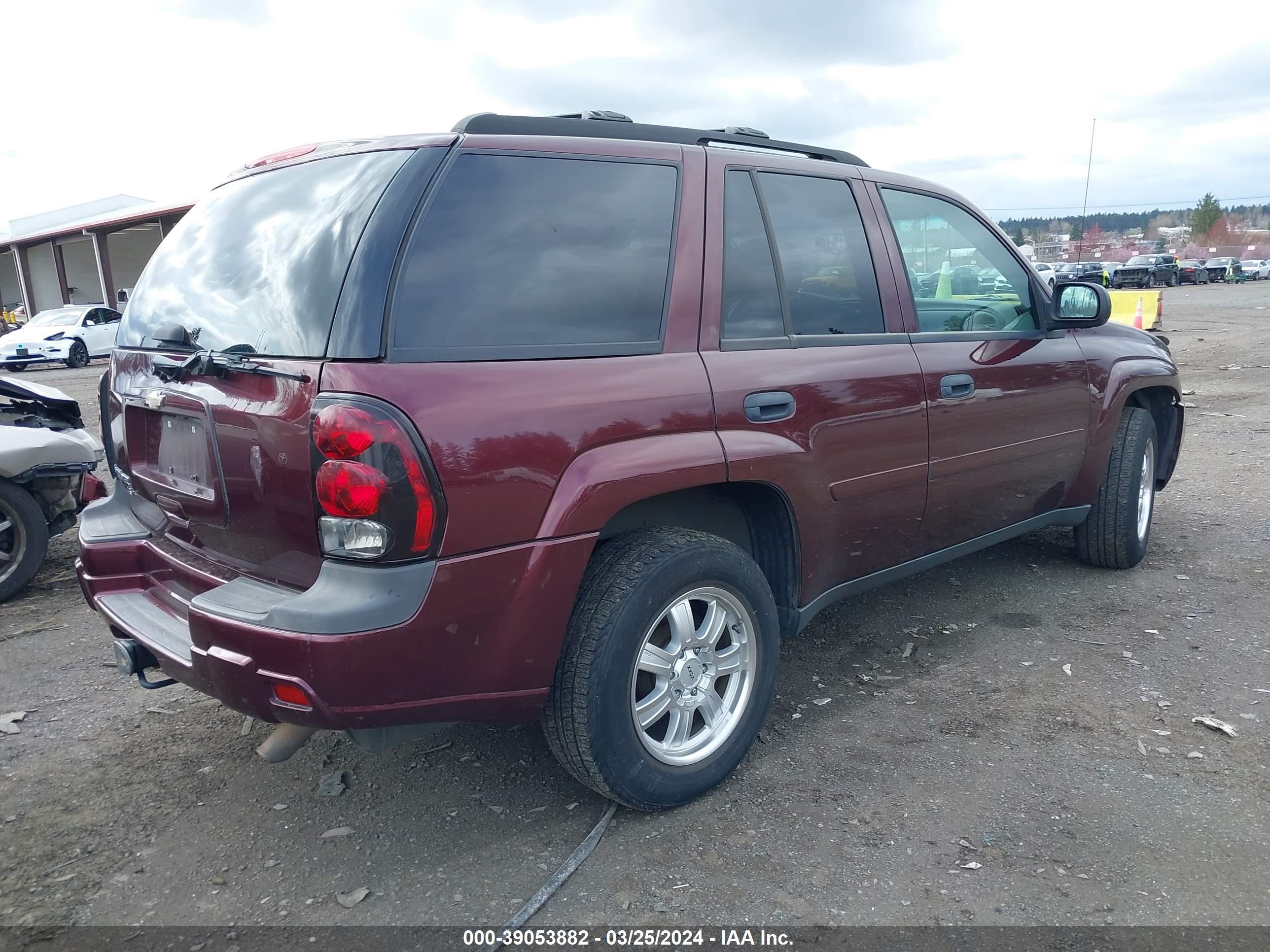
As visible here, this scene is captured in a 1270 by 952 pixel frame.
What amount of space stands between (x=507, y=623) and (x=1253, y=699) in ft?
9.39

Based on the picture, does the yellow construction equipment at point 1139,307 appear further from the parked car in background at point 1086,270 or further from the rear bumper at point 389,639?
the rear bumper at point 389,639

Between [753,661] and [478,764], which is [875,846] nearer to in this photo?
[753,661]

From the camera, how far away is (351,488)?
2.22m

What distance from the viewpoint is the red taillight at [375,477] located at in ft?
7.21

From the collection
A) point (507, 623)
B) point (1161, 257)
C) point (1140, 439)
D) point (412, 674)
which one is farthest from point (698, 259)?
point (1161, 257)

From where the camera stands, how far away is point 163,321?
9.58 feet

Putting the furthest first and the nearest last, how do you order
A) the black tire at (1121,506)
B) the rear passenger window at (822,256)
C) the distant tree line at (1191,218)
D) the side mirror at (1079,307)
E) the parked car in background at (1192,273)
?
the distant tree line at (1191,218) → the parked car in background at (1192,273) → the black tire at (1121,506) → the side mirror at (1079,307) → the rear passenger window at (822,256)

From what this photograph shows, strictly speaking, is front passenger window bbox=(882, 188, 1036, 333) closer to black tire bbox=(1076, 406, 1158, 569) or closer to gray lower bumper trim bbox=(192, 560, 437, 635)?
black tire bbox=(1076, 406, 1158, 569)

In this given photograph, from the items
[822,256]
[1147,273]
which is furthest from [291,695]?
[1147,273]

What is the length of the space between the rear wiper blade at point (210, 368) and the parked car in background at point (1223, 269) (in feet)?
194

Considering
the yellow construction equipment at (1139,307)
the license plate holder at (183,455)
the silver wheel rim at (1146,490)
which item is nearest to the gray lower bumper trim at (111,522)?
the license plate holder at (183,455)

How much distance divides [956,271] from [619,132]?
177 centimetres

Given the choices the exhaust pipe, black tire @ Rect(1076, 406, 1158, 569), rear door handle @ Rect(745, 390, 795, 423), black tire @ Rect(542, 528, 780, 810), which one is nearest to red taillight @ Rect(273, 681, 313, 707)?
the exhaust pipe

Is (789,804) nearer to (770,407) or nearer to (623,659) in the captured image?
(623,659)
